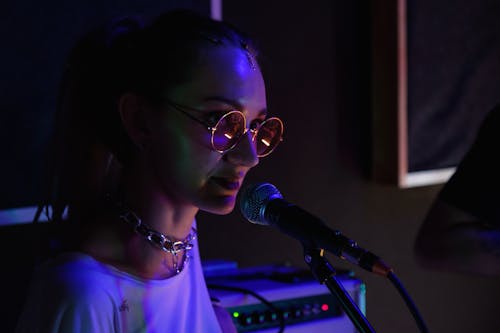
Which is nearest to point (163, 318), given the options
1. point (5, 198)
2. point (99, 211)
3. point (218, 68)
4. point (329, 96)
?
point (99, 211)

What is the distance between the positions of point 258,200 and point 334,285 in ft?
0.68

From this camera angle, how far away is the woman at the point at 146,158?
1.16 m

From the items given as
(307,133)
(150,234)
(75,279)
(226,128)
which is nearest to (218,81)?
(226,128)

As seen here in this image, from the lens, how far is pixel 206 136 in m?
1.19

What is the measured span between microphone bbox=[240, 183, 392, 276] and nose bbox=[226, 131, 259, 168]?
7cm

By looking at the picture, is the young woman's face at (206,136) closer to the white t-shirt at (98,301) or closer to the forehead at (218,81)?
the forehead at (218,81)

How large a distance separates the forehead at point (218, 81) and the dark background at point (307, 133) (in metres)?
0.82

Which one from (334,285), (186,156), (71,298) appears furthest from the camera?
(186,156)

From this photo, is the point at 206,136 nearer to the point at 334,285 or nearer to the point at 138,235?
the point at 138,235

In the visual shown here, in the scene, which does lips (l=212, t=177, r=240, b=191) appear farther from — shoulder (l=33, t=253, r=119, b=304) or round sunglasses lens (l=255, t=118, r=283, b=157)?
shoulder (l=33, t=253, r=119, b=304)

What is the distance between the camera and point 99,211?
50.6 inches

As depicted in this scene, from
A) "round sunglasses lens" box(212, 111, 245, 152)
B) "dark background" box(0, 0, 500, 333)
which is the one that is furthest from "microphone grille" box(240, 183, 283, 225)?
"dark background" box(0, 0, 500, 333)

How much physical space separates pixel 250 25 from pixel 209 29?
1.14 metres

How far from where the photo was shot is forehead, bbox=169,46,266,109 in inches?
46.8
